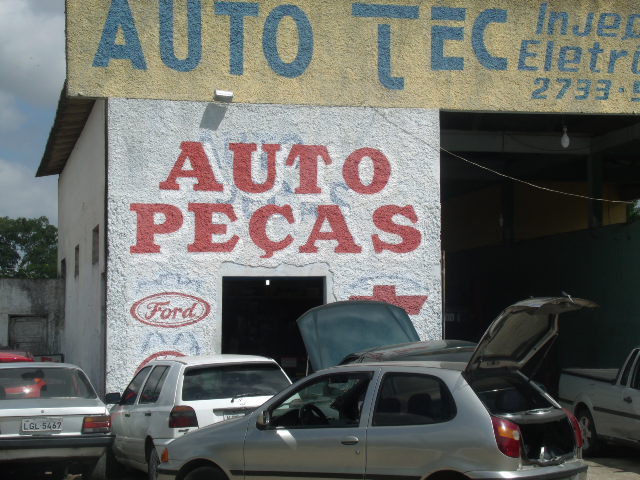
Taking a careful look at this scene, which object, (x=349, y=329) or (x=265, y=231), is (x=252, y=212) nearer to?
(x=265, y=231)

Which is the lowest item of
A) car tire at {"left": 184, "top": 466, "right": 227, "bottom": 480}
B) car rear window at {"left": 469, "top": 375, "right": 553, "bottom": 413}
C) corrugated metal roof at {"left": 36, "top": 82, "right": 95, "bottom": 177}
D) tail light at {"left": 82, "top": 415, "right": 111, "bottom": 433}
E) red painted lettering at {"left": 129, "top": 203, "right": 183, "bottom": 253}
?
car tire at {"left": 184, "top": 466, "right": 227, "bottom": 480}

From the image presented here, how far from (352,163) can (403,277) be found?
6.82ft

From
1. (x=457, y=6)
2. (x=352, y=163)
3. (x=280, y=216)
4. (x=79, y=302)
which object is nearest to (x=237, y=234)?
(x=280, y=216)

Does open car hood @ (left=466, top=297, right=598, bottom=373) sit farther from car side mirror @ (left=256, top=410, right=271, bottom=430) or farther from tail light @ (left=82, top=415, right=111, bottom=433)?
tail light @ (left=82, top=415, right=111, bottom=433)

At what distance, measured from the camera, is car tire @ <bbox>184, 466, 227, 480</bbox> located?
800cm

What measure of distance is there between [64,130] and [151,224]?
284 inches

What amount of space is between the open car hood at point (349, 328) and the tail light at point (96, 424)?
352cm

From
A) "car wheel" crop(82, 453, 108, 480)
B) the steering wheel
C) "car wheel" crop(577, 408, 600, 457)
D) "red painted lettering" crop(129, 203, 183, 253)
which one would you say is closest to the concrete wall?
"red painted lettering" crop(129, 203, 183, 253)

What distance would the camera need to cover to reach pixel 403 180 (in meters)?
15.5

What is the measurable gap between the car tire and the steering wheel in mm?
900

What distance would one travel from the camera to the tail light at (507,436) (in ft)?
21.6

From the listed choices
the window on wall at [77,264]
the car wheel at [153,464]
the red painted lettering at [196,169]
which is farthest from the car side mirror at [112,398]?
the window on wall at [77,264]

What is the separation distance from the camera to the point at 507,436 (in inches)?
260

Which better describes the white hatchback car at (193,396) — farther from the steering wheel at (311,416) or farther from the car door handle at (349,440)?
the car door handle at (349,440)
